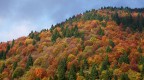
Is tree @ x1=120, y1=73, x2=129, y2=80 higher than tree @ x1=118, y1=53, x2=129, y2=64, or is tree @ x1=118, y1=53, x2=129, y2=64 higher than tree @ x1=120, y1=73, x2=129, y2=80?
tree @ x1=118, y1=53, x2=129, y2=64

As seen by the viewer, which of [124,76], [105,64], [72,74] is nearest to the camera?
[124,76]

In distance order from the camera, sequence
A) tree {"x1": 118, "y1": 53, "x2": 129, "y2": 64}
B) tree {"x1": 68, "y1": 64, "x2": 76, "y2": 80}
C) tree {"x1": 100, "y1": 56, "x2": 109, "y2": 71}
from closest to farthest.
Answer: tree {"x1": 68, "y1": 64, "x2": 76, "y2": 80}
tree {"x1": 100, "y1": 56, "x2": 109, "y2": 71}
tree {"x1": 118, "y1": 53, "x2": 129, "y2": 64}

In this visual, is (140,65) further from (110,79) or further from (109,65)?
(110,79)

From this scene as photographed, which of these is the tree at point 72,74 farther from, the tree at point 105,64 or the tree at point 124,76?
the tree at point 124,76

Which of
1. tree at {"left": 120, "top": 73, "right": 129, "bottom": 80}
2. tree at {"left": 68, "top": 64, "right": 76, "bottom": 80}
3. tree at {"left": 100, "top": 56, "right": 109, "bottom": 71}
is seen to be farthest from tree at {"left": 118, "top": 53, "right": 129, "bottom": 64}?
tree at {"left": 68, "top": 64, "right": 76, "bottom": 80}

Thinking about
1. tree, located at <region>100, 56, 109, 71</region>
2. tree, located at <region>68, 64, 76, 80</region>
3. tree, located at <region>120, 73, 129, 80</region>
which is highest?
tree, located at <region>100, 56, 109, 71</region>

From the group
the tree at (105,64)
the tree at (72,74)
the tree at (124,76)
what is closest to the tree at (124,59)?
the tree at (105,64)

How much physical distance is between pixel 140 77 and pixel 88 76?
2565cm

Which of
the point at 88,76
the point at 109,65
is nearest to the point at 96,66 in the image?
the point at 109,65

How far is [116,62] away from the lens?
197 meters

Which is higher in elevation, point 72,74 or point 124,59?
point 124,59

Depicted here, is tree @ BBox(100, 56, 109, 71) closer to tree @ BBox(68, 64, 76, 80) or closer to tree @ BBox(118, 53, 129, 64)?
tree @ BBox(118, 53, 129, 64)

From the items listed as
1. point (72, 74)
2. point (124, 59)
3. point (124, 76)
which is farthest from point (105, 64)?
point (124, 76)

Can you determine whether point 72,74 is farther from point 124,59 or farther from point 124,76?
point 124,59
